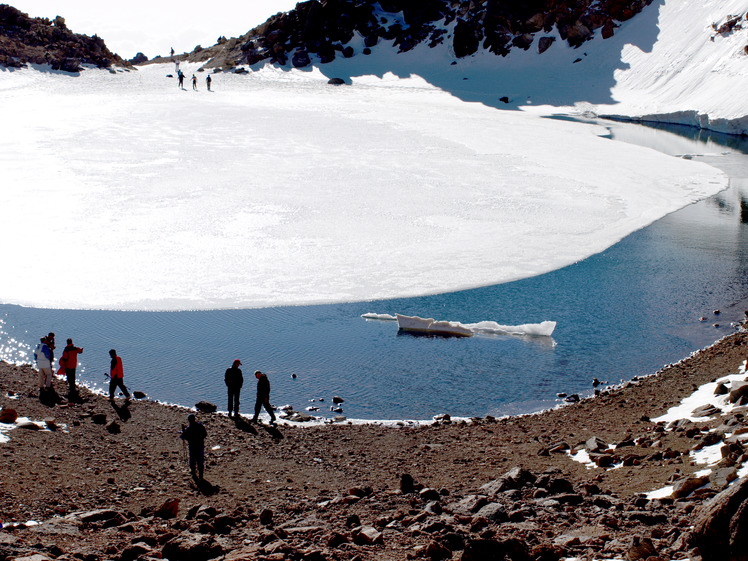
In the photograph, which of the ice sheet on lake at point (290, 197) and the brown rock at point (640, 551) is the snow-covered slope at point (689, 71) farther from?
the brown rock at point (640, 551)

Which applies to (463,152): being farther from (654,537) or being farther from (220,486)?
(654,537)

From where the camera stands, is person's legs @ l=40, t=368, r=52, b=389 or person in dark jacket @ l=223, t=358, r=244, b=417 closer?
person in dark jacket @ l=223, t=358, r=244, b=417

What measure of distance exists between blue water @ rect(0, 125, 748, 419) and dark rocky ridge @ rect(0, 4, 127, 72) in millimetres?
39326

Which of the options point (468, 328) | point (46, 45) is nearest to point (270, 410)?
point (468, 328)

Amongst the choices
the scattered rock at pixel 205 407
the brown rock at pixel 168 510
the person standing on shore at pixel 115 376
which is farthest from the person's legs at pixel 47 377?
the brown rock at pixel 168 510

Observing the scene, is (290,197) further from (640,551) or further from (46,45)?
(46,45)

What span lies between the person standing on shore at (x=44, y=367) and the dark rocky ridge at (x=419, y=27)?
2016 inches

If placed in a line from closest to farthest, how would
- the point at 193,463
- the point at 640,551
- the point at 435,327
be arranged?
the point at 640,551 < the point at 193,463 < the point at 435,327

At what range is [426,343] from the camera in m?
16.3

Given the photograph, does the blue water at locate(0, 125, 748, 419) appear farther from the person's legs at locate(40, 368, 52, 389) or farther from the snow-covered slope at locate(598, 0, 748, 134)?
the snow-covered slope at locate(598, 0, 748, 134)

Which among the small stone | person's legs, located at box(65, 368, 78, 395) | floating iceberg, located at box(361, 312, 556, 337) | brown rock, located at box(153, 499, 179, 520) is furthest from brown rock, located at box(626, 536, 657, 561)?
floating iceberg, located at box(361, 312, 556, 337)

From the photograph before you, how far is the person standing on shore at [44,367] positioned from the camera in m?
12.3

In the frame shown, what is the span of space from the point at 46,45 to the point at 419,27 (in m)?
30.0

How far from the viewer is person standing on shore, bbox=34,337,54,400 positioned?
12289 millimetres
